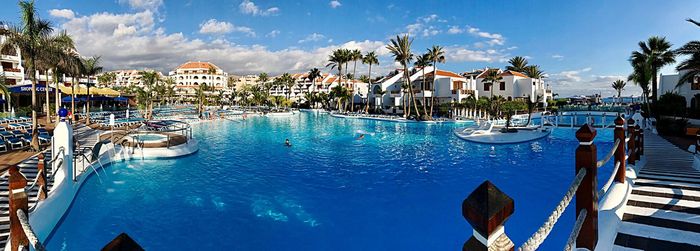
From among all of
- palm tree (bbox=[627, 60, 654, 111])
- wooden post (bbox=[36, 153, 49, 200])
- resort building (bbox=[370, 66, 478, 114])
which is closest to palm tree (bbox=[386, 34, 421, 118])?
resort building (bbox=[370, 66, 478, 114])

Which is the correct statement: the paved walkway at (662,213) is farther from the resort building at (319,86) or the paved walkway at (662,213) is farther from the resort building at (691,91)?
the resort building at (319,86)

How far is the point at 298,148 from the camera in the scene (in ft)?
80.9

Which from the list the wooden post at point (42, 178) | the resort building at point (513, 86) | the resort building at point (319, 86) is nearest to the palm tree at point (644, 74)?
the resort building at point (513, 86)

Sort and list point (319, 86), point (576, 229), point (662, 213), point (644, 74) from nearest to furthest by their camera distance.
Result: point (576, 229)
point (662, 213)
point (644, 74)
point (319, 86)

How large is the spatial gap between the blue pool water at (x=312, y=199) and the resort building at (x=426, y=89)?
31118 mm

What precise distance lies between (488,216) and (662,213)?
19.9 feet

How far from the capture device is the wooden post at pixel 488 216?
1566 mm

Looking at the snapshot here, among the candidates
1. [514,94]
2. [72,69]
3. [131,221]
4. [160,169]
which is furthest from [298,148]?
[514,94]

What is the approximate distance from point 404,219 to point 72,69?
30.9 metres

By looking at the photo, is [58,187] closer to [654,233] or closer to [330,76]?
[654,233]

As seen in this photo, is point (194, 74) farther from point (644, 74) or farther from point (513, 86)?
point (644, 74)

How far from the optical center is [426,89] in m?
60.6

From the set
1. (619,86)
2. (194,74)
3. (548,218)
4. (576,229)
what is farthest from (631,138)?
(194,74)

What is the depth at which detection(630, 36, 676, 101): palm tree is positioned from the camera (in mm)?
30344
